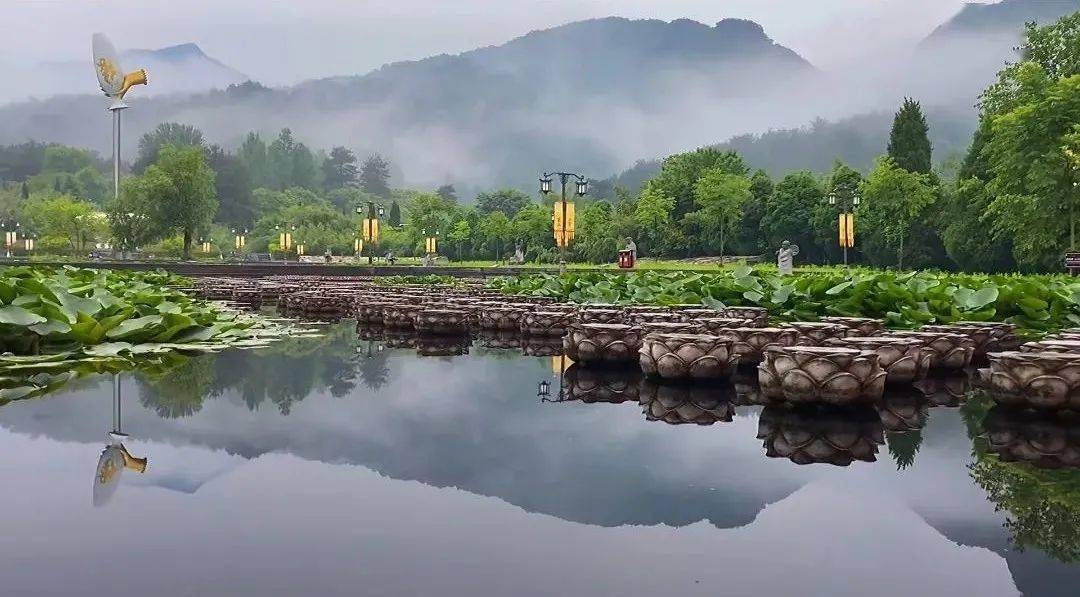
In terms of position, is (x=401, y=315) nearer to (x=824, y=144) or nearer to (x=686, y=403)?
(x=686, y=403)

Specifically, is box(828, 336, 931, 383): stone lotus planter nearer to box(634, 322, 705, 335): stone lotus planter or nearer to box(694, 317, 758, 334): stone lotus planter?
box(634, 322, 705, 335): stone lotus planter

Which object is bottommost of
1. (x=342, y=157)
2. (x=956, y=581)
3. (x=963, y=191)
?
(x=956, y=581)

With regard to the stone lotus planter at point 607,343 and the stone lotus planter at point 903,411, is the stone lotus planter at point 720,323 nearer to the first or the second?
the stone lotus planter at point 607,343

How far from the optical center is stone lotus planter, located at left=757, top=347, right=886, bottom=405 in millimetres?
6797

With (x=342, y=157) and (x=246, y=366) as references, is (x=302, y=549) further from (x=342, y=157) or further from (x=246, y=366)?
(x=342, y=157)

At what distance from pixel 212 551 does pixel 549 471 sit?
215cm

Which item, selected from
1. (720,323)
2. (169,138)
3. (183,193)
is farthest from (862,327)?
(169,138)

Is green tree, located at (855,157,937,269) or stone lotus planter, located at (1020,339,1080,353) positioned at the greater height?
green tree, located at (855,157,937,269)

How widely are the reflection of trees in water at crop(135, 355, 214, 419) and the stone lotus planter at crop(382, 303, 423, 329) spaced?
5722mm

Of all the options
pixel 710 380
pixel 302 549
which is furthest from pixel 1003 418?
pixel 302 549

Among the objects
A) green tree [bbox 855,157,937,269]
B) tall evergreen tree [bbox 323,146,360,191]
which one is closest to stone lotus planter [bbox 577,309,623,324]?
green tree [bbox 855,157,937,269]

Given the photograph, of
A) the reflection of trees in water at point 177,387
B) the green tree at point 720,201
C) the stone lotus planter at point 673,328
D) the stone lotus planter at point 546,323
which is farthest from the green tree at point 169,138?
the stone lotus planter at point 673,328

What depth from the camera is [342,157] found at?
600 ft

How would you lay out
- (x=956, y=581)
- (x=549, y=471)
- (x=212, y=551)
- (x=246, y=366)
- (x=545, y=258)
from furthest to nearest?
(x=545, y=258)
(x=246, y=366)
(x=549, y=471)
(x=212, y=551)
(x=956, y=581)
